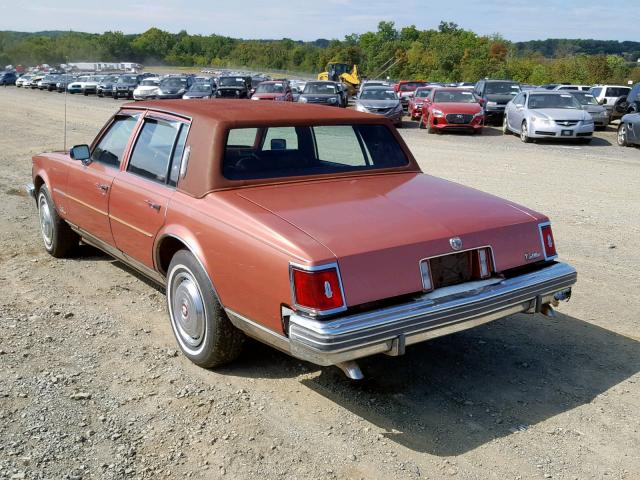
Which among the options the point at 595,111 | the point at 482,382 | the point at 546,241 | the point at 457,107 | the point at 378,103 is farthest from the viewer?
the point at 378,103

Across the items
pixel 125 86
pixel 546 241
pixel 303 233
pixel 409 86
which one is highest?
pixel 409 86

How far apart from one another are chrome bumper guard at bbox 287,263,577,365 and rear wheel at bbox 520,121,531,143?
610 inches

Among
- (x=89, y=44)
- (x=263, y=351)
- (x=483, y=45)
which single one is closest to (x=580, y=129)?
(x=263, y=351)

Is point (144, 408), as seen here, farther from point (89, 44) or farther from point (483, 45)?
point (89, 44)

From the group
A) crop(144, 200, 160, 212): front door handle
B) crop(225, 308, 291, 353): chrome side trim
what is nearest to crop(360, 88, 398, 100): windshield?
crop(144, 200, 160, 212): front door handle

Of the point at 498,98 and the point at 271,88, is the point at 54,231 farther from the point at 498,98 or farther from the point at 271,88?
the point at 271,88

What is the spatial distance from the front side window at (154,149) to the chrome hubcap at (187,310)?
2.46 feet

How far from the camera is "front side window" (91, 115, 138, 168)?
5.27m

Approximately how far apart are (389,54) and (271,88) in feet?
192

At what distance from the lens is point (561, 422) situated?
3.65 m

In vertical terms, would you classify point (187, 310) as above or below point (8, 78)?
below

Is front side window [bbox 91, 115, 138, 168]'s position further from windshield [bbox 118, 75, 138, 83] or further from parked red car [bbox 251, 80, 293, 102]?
windshield [bbox 118, 75, 138, 83]

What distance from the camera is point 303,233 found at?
358 centimetres

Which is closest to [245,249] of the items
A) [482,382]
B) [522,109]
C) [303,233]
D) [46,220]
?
[303,233]
